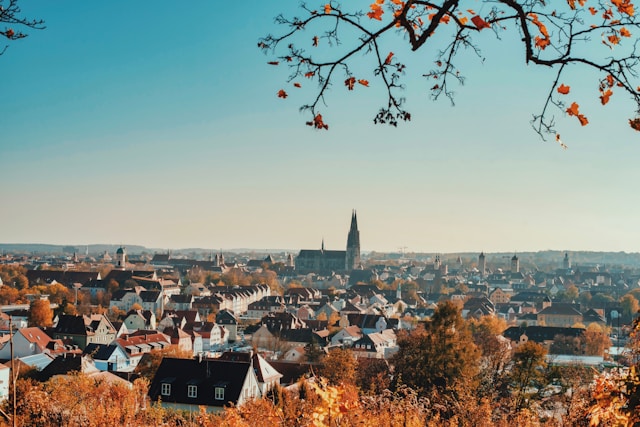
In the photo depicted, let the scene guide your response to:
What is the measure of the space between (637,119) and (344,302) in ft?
248

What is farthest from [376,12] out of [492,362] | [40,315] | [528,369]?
[40,315]

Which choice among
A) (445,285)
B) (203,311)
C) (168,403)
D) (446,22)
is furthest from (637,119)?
(445,285)

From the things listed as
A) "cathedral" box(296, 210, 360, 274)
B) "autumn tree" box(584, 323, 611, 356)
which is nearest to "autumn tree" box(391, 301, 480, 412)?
"autumn tree" box(584, 323, 611, 356)

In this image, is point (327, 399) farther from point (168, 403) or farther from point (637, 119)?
point (168, 403)

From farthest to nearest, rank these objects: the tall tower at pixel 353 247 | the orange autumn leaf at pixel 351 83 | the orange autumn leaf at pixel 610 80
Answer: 1. the tall tower at pixel 353 247
2. the orange autumn leaf at pixel 351 83
3. the orange autumn leaf at pixel 610 80

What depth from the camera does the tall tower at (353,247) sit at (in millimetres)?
141000

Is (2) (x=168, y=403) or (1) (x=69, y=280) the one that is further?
(1) (x=69, y=280)

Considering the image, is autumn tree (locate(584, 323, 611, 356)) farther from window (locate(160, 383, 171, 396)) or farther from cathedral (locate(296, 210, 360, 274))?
cathedral (locate(296, 210, 360, 274))

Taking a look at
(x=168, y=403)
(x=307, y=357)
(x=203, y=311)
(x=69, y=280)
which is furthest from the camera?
(x=69, y=280)

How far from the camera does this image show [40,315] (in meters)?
52.3

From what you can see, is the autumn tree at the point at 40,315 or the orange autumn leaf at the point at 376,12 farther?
the autumn tree at the point at 40,315

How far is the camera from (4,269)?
97312 mm

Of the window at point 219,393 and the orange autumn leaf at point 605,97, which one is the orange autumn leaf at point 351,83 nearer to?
the orange autumn leaf at point 605,97

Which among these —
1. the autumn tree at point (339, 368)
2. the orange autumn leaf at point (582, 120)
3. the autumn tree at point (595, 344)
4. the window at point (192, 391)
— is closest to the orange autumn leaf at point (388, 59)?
the orange autumn leaf at point (582, 120)
